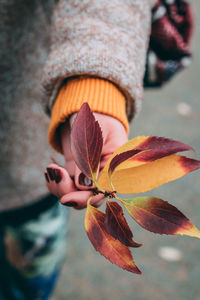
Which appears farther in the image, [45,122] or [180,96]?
[180,96]

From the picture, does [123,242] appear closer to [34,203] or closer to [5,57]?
[5,57]

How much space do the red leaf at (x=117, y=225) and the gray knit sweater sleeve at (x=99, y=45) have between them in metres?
0.18

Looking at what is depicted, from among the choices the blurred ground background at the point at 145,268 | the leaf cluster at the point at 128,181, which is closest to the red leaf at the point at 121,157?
the leaf cluster at the point at 128,181

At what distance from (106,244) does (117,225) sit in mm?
21

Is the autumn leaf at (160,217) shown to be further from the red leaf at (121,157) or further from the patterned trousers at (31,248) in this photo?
the patterned trousers at (31,248)

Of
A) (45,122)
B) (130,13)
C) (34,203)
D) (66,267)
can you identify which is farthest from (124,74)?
(66,267)

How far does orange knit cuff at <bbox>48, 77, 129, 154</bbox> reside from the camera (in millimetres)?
372

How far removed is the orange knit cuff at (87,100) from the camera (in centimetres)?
37

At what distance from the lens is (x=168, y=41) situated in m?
0.59

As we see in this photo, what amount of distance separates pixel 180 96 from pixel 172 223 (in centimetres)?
177

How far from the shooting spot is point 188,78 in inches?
81.9

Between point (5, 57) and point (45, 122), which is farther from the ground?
point (5, 57)

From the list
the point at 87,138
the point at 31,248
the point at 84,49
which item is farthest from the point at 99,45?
the point at 31,248

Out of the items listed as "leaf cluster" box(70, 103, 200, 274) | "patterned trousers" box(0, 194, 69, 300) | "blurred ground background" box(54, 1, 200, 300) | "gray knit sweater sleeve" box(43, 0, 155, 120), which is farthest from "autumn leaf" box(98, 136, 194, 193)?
"blurred ground background" box(54, 1, 200, 300)
